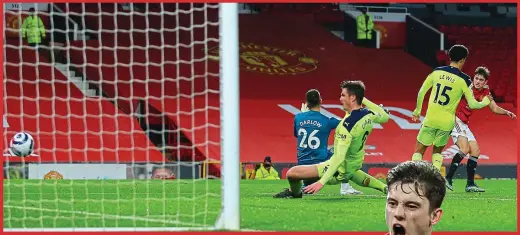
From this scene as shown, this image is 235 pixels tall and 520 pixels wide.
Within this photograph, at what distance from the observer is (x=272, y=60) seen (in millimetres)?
19688

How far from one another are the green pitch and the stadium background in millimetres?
4792

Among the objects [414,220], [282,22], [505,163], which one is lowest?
[505,163]

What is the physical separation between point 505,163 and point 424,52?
13.5 ft

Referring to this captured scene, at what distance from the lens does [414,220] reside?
2.52m

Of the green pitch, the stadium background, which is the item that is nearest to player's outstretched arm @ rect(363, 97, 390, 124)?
the green pitch

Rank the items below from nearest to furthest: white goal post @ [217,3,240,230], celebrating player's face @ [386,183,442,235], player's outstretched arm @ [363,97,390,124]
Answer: celebrating player's face @ [386,183,442,235] < white goal post @ [217,3,240,230] < player's outstretched arm @ [363,97,390,124]

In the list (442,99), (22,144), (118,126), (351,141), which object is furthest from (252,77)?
(351,141)

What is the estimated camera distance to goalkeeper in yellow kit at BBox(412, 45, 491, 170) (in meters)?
10.3

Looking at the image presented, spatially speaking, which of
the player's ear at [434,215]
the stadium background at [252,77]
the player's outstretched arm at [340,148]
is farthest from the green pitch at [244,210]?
the stadium background at [252,77]

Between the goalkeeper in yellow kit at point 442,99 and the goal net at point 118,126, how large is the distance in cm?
232

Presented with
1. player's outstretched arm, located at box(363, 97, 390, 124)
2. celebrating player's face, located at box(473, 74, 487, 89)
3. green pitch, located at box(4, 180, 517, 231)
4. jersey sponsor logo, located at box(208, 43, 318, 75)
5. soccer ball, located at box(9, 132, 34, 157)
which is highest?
jersey sponsor logo, located at box(208, 43, 318, 75)

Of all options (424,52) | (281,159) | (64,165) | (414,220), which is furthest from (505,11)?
(414,220)

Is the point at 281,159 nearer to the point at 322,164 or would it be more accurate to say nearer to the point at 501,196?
the point at 501,196

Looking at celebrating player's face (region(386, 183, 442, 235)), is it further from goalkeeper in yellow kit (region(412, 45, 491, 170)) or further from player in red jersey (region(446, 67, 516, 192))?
player in red jersey (region(446, 67, 516, 192))
